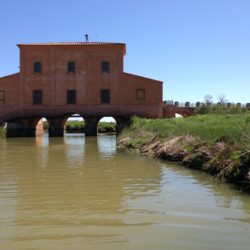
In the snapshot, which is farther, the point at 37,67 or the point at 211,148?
the point at 37,67

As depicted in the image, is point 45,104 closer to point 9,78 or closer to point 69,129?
point 9,78

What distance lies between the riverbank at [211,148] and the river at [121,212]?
18.9 inches

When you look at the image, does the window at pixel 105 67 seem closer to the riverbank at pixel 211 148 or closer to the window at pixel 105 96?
the window at pixel 105 96

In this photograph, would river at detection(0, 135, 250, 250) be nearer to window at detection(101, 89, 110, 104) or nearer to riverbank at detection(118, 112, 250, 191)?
riverbank at detection(118, 112, 250, 191)

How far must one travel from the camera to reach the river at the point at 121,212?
641 centimetres

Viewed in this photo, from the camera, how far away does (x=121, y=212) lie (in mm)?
8344

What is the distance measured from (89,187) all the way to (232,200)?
12.2 feet

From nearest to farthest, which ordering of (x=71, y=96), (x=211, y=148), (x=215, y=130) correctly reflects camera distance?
(x=211, y=148) < (x=215, y=130) < (x=71, y=96)

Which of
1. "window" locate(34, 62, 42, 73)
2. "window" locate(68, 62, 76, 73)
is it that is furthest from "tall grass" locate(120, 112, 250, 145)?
"window" locate(34, 62, 42, 73)

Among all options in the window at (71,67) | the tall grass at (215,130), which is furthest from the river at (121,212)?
the window at (71,67)

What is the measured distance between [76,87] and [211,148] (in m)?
36.0

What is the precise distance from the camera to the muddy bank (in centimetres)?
1105

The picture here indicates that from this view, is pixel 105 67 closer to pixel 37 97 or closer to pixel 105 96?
pixel 105 96

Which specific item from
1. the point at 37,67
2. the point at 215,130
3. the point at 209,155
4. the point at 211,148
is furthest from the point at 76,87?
the point at 209,155
